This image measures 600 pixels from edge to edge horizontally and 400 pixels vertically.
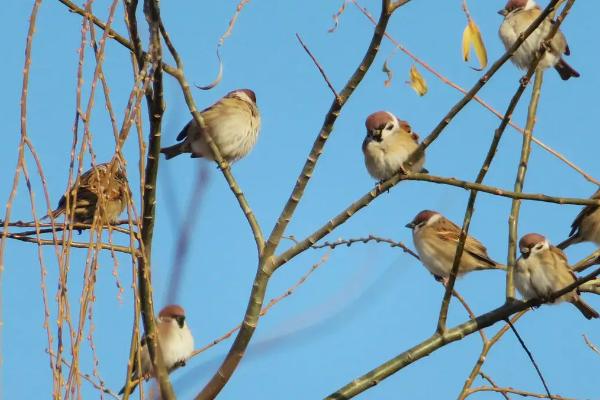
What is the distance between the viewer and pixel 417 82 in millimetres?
3887

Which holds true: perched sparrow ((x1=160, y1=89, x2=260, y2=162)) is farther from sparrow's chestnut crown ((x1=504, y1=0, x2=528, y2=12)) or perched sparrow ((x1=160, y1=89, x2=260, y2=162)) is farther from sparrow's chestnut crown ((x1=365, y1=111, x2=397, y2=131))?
sparrow's chestnut crown ((x1=504, y1=0, x2=528, y2=12))

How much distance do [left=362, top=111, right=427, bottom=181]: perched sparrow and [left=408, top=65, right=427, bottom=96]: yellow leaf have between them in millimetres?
1735

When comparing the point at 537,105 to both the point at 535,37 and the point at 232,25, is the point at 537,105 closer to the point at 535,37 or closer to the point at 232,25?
the point at 232,25

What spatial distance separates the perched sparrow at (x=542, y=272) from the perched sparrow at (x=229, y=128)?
2228 mm

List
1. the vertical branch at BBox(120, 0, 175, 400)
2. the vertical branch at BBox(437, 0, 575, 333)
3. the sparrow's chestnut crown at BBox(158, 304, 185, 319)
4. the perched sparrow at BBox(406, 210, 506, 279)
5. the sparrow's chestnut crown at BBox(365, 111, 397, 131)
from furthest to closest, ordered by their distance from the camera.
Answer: the perched sparrow at BBox(406, 210, 506, 279) → the sparrow's chestnut crown at BBox(365, 111, 397, 131) → the vertical branch at BBox(437, 0, 575, 333) → the vertical branch at BBox(120, 0, 175, 400) → the sparrow's chestnut crown at BBox(158, 304, 185, 319)

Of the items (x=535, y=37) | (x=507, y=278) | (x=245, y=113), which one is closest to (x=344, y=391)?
(x=507, y=278)

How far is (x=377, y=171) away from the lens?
5.80m

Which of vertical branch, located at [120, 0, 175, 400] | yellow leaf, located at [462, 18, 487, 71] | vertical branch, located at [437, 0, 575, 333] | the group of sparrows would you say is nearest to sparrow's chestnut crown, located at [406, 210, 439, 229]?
the group of sparrows

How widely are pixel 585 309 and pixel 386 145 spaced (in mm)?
1708

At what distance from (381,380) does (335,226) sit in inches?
25.1

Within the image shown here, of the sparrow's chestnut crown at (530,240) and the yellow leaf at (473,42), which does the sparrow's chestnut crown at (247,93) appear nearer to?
the sparrow's chestnut crown at (530,240)

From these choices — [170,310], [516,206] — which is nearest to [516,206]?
[516,206]

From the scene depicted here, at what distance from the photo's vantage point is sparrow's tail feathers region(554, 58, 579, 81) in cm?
805

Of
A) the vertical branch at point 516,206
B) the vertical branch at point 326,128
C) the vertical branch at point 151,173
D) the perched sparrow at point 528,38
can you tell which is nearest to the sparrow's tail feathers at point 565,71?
the perched sparrow at point 528,38
